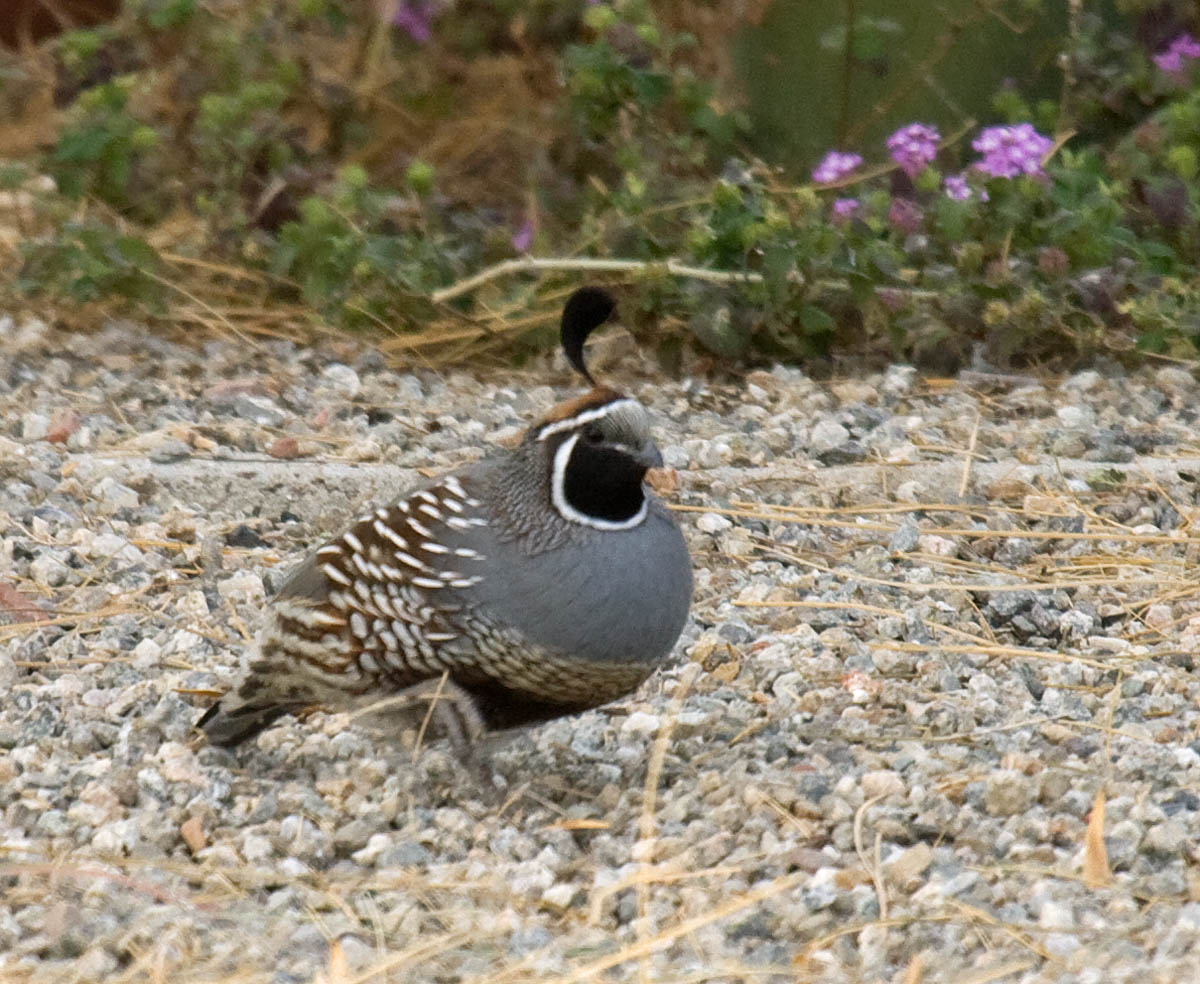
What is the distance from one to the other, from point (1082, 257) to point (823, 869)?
2843 mm

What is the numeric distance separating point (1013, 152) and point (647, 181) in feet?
3.60

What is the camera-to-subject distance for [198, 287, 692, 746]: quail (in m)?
3.24

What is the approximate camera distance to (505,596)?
325 centimetres

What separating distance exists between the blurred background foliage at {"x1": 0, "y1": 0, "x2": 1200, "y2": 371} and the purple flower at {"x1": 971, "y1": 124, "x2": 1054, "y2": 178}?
0.03 metres

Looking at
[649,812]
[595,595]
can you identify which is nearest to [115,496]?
[595,595]

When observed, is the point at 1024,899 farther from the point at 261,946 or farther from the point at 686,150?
the point at 686,150

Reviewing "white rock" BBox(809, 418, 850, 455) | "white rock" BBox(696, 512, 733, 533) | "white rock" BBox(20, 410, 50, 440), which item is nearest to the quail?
"white rock" BBox(696, 512, 733, 533)

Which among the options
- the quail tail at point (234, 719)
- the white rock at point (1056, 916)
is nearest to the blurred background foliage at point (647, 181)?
the quail tail at point (234, 719)

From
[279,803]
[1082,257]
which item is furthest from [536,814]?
[1082,257]

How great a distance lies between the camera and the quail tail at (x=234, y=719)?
3496mm

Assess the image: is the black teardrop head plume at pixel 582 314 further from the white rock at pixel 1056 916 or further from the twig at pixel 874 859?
the white rock at pixel 1056 916

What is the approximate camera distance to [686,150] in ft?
19.5

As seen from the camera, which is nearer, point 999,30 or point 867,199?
point 867,199

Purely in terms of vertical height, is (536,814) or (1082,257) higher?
(1082,257)
